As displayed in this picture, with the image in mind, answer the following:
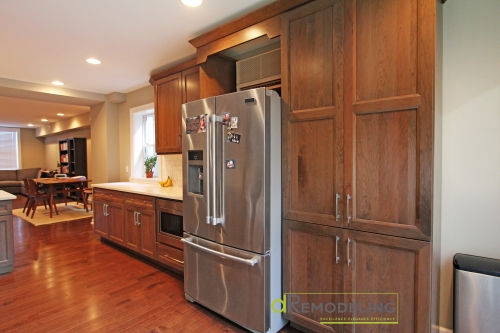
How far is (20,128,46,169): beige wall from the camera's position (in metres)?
10.3

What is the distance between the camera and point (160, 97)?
3.61 m

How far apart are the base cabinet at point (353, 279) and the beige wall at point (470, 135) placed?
1.35ft

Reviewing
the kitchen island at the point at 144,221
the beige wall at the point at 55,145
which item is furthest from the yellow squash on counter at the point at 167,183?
the beige wall at the point at 55,145

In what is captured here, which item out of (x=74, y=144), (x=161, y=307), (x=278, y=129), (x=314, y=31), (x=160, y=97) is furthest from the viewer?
(x=74, y=144)

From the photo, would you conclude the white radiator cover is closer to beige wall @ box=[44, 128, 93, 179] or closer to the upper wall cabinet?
the upper wall cabinet

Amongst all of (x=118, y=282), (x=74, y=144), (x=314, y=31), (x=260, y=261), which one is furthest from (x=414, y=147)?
(x=74, y=144)

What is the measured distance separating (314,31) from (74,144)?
864 cm

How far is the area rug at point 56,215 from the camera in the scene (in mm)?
5576

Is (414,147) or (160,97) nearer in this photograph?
(414,147)

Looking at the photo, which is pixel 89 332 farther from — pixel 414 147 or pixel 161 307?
pixel 414 147

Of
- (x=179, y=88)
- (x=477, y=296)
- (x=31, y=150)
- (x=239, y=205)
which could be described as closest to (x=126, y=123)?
(x=179, y=88)

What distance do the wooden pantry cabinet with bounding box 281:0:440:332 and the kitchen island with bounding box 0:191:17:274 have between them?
3285 millimetres

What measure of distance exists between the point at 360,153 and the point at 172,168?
9.89 feet

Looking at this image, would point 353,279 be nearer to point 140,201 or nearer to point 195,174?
point 195,174
